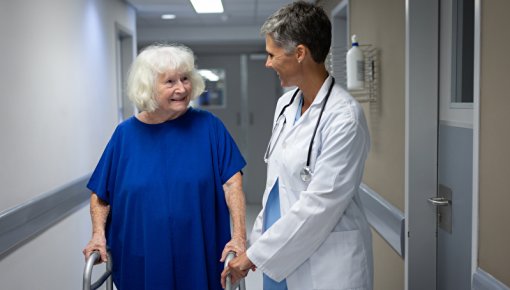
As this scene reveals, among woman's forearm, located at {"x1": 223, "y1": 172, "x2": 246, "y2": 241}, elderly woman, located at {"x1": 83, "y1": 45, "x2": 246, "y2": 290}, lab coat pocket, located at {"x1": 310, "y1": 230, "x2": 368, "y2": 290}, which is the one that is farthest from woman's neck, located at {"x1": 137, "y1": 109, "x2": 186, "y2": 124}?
lab coat pocket, located at {"x1": 310, "y1": 230, "x2": 368, "y2": 290}

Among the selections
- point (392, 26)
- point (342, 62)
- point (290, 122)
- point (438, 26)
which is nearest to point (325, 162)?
point (290, 122)

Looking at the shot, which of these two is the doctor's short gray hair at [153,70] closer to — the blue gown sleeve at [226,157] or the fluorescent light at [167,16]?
the blue gown sleeve at [226,157]

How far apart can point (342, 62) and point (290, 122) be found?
2212mm

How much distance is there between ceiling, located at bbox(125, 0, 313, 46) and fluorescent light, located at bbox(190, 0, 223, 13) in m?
0.06

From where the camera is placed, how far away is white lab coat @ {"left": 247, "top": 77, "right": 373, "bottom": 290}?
1.52 m

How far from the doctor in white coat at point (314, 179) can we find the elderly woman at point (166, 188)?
0.65 ft

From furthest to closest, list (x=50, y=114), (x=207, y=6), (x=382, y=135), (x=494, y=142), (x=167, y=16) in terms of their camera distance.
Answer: (x=167, y=16) < (x=207, y=6) < (x=50, y=114) < (x=382, y=135) < (x=494, y=142)

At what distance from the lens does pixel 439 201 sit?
229 cm

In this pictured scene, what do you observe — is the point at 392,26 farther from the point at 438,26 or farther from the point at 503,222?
the point at 503,222

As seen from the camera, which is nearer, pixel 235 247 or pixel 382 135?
pixel 235 247

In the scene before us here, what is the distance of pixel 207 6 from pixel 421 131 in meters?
3.30

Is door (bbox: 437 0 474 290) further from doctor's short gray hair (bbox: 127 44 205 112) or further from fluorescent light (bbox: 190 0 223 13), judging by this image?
fluorescent light (bbox: 190 0 223 13)

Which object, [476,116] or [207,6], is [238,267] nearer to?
[476,116]

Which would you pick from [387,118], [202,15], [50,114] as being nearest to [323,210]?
[387,118]
